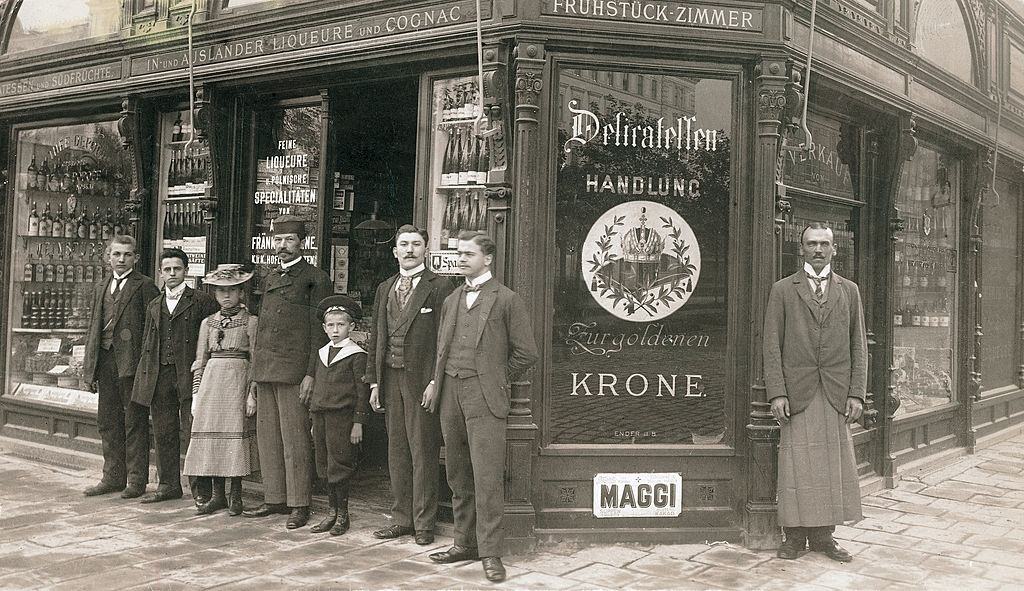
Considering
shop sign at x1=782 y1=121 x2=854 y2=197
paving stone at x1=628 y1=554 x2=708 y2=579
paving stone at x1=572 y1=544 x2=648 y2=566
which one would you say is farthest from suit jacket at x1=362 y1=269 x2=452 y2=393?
shop sign at x1=782 y1=121 x2=854 y2=197

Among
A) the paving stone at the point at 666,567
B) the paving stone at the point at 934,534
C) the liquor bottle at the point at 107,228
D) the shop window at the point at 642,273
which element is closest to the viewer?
the paving stone at the point at 666,567

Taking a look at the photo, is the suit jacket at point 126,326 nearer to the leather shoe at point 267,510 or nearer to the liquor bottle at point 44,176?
the leather shoe at point 267,510

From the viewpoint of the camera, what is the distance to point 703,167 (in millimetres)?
6133

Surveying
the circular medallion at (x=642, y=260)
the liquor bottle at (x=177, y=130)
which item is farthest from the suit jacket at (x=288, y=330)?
the liquor bottle at (x=177, y=130)

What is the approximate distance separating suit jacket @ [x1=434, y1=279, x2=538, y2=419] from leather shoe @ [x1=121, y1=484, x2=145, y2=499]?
3244 mm

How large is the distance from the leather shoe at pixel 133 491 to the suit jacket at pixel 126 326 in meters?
0.90

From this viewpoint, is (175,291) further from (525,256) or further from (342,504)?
(525,256)

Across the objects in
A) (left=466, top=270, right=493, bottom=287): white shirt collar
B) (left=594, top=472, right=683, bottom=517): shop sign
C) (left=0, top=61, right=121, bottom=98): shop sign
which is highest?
(left=0, top=61, right=121, bottom=98): shop sign

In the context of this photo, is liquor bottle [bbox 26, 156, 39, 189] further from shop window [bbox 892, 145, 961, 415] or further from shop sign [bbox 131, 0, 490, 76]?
shop window [bbox 892, 145, 961, 415]

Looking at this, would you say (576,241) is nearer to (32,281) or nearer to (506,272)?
(506,272)

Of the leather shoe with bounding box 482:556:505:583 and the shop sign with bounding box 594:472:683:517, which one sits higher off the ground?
the shop sign with bounding box 594:472:683:517

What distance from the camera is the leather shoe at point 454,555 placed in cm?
543

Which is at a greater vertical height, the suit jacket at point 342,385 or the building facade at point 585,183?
the building facade at point 585,183

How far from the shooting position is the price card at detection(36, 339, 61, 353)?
909 cm
